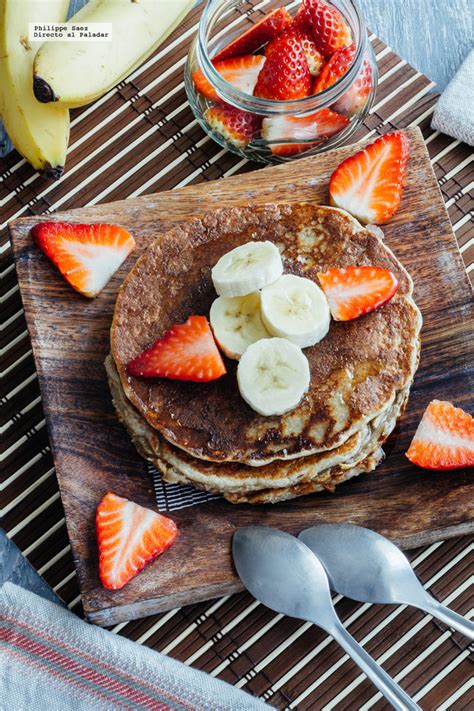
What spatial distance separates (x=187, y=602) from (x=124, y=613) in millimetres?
175

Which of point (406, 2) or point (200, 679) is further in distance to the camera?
point (406, 2)

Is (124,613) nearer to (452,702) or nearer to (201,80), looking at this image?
(452,702)

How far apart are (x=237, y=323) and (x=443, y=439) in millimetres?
662

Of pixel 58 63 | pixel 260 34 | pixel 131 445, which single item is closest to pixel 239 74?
pixel 260 34

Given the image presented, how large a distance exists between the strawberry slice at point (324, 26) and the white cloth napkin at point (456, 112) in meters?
0.40

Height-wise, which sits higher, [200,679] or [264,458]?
[264,458]

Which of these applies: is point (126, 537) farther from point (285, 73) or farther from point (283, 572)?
point (285, 73)

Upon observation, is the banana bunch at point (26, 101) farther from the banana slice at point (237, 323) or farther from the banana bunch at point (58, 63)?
the banana slice at point (237, 323)

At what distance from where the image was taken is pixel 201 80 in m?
3.03

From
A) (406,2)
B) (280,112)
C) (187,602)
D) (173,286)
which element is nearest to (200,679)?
(187,602)

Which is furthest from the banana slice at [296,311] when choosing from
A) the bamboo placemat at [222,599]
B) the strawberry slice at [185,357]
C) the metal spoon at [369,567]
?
the bamboo placemat at [222,599]

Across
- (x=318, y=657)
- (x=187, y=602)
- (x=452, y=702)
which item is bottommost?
(x=452, y=702)

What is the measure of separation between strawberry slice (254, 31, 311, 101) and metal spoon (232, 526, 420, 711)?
52.6 inches

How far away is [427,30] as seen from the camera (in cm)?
356
